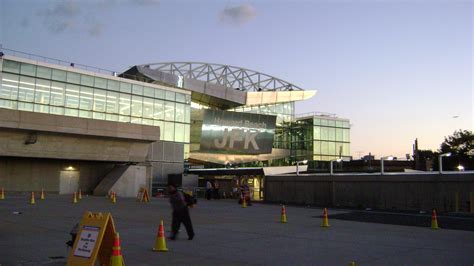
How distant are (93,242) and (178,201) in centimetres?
524

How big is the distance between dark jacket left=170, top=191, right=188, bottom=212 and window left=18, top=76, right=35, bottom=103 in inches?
1541

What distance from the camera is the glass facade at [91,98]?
4775 cm

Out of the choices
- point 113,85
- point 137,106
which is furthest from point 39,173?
point 137,106

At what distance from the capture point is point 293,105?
89875 millimetres

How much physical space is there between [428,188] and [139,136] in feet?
93.4

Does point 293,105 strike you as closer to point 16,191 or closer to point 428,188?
point 16,191

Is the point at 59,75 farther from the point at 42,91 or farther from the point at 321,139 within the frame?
the point at 321,139

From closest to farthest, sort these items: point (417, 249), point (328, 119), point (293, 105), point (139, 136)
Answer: point (417, 249) → point (139, 136) → point (328, 119) → point (293, 105)

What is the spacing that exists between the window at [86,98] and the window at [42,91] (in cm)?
351

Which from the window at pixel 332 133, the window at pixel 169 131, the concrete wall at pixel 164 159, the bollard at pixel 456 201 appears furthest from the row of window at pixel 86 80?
the bollard at pixel 456 201

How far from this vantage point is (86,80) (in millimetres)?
52750

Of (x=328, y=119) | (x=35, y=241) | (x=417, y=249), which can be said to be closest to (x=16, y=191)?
(x=35, y=241)

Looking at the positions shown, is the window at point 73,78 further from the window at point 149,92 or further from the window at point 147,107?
the window at point 147,107

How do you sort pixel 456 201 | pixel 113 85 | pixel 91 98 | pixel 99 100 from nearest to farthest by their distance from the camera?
pixel 456 201
pixel 91 98
pixel 99 100
pixel 113 85
